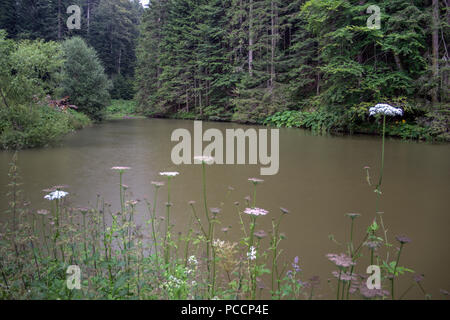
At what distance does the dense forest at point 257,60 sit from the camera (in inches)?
415

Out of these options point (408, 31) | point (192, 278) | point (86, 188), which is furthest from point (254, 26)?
point (192, 278)

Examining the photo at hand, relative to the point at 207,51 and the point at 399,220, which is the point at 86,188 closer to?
the point at 399,220

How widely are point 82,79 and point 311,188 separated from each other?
16783 millimetres

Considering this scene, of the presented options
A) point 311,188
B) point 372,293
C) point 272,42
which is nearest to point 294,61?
point 272,42

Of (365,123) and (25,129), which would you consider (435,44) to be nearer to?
(365,123)

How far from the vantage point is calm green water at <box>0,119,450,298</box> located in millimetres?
2932

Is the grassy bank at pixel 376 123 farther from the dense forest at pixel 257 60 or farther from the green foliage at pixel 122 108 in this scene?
the green foliage at pixel 122 108

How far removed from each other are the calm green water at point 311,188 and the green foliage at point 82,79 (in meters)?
10.3

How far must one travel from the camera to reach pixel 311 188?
16.1 ft

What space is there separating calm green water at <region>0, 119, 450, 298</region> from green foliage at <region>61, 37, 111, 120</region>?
33.6 ft

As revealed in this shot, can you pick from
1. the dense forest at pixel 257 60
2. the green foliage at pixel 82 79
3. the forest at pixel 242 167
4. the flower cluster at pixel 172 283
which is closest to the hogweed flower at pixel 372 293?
the forest at pixel 242 167

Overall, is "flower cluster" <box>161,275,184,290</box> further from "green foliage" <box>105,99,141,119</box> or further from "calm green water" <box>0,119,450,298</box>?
"green foliage" <box>105,99,141,119</box>

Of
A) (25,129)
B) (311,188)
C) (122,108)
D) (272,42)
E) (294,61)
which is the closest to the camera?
(311,188)

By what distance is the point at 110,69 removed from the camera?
3594 cm
